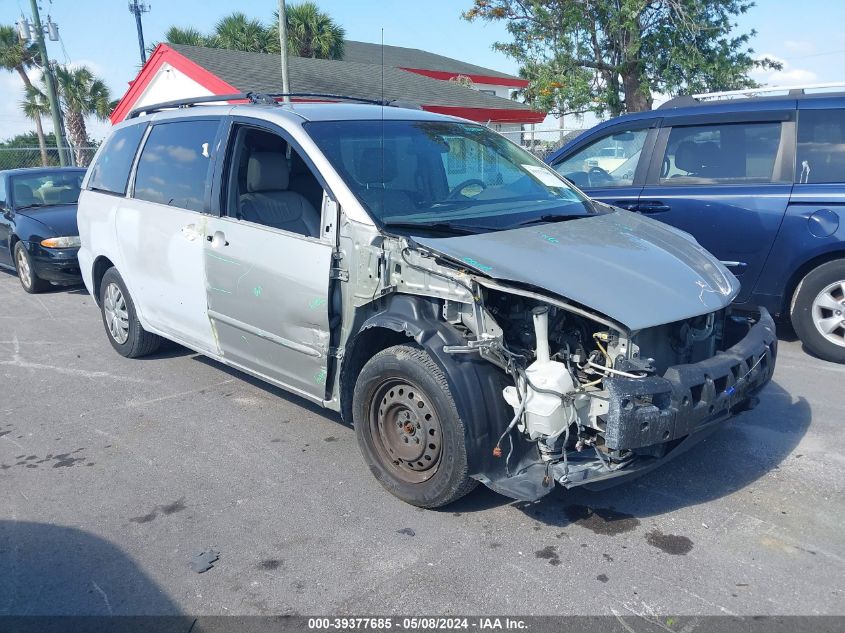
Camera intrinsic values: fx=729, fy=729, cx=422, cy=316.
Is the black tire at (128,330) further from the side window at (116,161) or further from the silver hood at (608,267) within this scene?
the silver hood at (608,267)

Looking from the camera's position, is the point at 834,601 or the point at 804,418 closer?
the point at 834,601

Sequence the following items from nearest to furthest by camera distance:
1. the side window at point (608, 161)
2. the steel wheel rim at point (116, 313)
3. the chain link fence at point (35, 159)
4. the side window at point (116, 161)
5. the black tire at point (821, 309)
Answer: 1. the black tire at point (821, 309)
2. the side window at point (116, 161)
3. the steel wheel rim at point (116, 313)
4. the side window at point (608, 161)
5. the chain link fence at point (35, 159)

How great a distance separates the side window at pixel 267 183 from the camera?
435 centimetres

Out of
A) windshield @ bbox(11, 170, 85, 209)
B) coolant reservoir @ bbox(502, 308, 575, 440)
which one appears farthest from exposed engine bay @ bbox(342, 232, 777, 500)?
windshield @ bbox(11, 170, 85, 209)

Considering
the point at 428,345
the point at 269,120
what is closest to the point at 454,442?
the point at 428,345

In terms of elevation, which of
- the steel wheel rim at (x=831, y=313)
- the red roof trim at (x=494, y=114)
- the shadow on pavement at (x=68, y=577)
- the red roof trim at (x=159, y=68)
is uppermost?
the red roof trim at (x=159, y=68)

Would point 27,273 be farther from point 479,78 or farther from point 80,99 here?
point 479,78

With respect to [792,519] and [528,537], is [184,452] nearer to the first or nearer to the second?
[528,537]

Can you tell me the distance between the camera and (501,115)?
26.1 meters

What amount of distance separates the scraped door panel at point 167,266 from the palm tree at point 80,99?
91.1 feet

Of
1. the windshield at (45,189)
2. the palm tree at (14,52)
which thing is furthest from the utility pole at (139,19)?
the windshield at (45,189)

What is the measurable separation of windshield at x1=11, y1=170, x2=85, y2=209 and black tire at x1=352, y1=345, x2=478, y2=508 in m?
8.14

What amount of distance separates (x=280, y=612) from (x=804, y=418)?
345 centimetres

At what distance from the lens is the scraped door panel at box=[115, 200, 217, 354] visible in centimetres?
481
